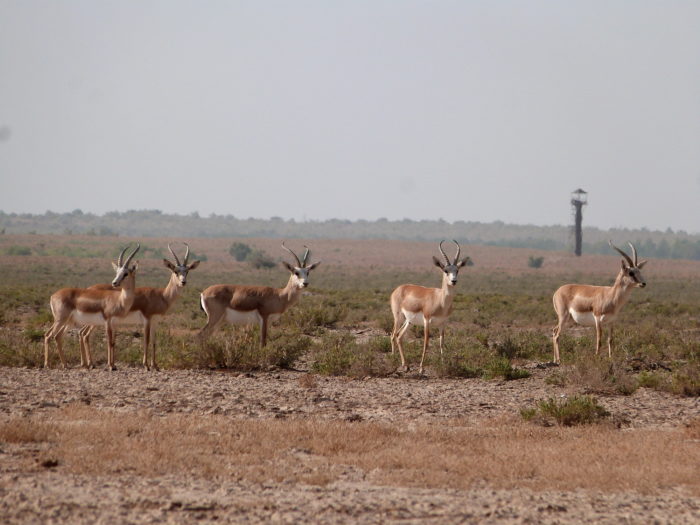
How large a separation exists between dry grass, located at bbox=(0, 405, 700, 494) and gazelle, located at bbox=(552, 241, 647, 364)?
673 cm

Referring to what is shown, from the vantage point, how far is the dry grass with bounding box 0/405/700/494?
8.91 m

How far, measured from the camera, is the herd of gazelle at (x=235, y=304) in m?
15.9

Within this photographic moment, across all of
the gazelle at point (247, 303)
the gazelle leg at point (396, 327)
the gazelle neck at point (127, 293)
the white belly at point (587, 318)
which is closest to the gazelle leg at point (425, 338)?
the gazelle leg at point (396, 327)

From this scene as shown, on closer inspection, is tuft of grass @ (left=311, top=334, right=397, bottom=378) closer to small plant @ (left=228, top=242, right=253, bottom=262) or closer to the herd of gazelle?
the herd of gazelle

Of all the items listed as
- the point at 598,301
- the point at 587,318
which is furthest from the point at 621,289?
the point at 587,318

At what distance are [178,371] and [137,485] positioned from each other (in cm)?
748

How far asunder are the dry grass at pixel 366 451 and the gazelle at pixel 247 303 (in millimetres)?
5950

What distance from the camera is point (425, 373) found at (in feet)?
53.7

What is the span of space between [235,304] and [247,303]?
226 millimetres

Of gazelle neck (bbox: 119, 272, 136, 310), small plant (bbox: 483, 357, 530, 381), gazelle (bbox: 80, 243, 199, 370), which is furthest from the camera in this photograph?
gazelle (bbox: 80, 243, 199, 370)

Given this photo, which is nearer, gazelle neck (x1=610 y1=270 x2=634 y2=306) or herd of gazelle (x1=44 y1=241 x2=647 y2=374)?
herd of gazelle (x1=44 y1=241 x2=647 y2=374)

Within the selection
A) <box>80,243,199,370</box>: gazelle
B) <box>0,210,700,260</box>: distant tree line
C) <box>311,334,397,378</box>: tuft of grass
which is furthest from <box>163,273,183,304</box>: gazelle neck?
<box>0,210,700,260</box>: distant tree line

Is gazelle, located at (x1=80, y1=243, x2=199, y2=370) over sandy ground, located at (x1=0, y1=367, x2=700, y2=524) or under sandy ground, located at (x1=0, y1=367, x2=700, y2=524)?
over

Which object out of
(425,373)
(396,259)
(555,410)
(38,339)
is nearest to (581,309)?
(425,373)
